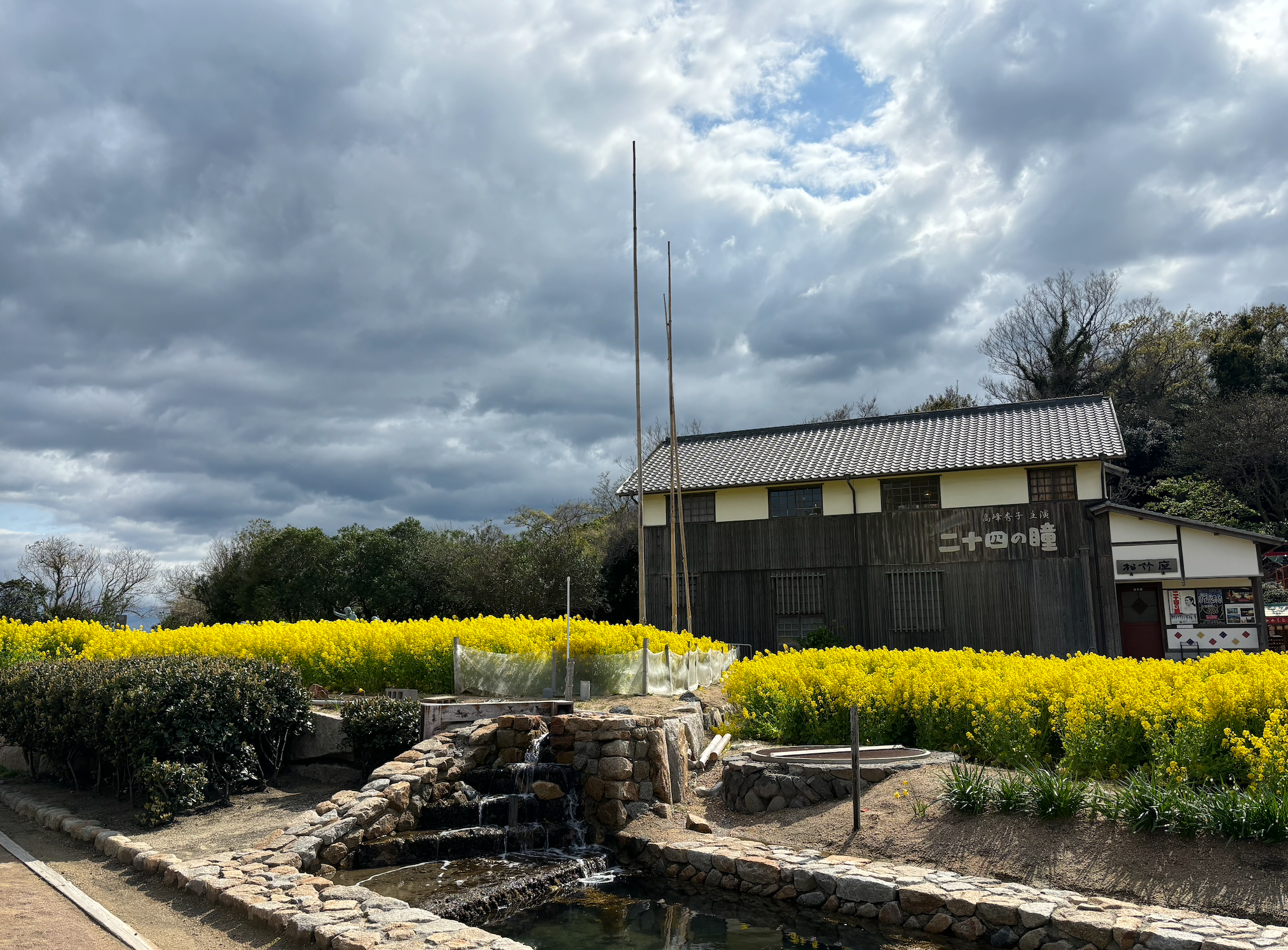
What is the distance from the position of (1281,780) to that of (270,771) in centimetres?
1133

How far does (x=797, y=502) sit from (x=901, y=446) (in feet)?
11.0

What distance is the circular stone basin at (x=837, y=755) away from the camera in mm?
10133

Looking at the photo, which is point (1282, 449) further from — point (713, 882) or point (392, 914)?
point (392, 914)

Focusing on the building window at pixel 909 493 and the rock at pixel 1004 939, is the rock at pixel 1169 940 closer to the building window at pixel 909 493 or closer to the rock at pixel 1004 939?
the rock at pixel 1004 939

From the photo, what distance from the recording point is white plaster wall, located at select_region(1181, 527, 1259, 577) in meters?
20.8

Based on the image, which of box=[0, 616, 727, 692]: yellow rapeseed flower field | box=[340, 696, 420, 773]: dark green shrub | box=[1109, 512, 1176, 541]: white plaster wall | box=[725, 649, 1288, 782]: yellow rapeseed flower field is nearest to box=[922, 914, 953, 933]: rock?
box=[725, 649, 1288, 782]: yellow rapeseed flower field

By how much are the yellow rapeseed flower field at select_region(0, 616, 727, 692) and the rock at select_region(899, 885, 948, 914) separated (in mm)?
7369

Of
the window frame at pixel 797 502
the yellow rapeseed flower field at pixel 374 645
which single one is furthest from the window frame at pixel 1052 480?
the yellow rapeseed flower field at pixel 374 645

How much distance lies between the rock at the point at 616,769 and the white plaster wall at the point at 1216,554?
17.0 m

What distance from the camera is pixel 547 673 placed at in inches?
560

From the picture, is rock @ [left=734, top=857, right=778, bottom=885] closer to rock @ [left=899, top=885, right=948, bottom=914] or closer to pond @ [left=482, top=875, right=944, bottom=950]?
pond @ [left=482, top=875, right=944, bottom=950]

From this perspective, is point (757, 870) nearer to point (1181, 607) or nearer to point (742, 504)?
point (742, 504)

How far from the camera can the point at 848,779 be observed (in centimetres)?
993

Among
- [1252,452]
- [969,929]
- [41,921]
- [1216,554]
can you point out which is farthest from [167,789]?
[1252,452]
